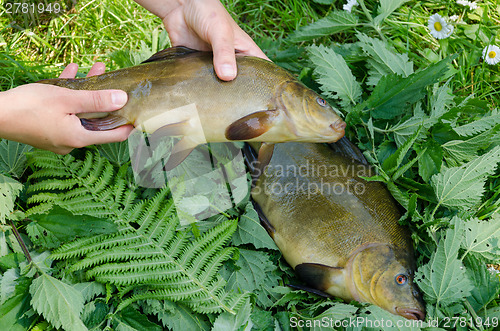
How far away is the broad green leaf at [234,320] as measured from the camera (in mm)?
2721

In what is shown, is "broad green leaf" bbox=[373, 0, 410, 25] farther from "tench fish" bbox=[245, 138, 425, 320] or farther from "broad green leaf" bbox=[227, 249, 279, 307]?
"broad green leaf" bbox=[227, 249, 279, 307]

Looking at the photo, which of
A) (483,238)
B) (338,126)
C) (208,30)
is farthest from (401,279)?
(208,30)

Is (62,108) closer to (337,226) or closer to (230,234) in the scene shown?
(230,234)

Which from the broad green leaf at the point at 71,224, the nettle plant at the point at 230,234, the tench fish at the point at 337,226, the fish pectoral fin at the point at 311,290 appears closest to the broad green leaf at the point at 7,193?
the nettle plant at the point at 230,234

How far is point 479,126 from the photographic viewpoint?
3.41 m

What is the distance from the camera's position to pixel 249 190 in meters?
3.35

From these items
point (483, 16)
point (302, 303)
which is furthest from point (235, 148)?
point (483, 16)

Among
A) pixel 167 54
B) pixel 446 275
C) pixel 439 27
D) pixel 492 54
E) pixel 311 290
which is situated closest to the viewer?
pixel 446 275

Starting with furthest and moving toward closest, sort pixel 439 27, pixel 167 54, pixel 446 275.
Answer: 1. pixel 439 27
2. pixel 167 54
3. pixel 446 275

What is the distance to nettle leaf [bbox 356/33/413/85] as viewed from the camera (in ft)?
11.9

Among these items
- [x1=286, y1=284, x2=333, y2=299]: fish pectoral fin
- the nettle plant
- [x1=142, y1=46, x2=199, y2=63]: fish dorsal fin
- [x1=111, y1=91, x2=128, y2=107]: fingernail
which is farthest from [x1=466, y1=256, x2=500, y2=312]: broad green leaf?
[x1=111, y1=91, x2=128, y2=107]: fingernail

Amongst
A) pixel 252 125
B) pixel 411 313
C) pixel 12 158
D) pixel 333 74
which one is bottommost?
pixel 411 313

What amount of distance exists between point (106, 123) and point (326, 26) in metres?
2.43

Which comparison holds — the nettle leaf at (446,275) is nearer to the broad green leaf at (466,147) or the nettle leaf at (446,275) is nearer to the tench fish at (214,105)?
the broad green leaf at (466,147)
